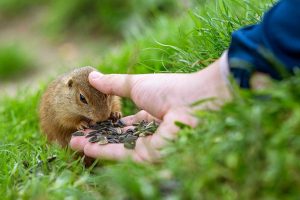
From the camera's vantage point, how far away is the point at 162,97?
3627 mm

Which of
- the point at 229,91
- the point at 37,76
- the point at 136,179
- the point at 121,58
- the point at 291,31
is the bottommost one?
the point at 37,76

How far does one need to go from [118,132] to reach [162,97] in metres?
0.71

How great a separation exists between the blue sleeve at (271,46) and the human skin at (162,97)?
0.13 metres

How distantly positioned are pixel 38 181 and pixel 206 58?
174 centimetres

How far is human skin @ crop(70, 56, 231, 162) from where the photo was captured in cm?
327

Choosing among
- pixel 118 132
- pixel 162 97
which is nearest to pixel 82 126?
pixel 118 132

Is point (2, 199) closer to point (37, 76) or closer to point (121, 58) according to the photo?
point (121, 58)

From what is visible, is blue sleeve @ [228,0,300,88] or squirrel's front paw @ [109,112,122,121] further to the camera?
squirrel's front paw @ [109,112,122,121]

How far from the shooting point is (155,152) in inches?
128

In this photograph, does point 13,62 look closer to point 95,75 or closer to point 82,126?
point 82,126

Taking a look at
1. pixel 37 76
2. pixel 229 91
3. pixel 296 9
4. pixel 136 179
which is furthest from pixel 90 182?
pixel 37 76

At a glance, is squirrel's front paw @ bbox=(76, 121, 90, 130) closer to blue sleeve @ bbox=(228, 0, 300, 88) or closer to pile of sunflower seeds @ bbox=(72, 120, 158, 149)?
pile of sunflower seeds @ bbox=(72, 120, 158, 149)

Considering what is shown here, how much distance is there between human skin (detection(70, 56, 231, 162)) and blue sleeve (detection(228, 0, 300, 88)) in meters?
0.13

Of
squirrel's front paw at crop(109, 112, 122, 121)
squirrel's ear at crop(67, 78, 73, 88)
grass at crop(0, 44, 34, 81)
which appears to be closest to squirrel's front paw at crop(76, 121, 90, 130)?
squirrel's front paw at crop(109, 112, 122, 121)
